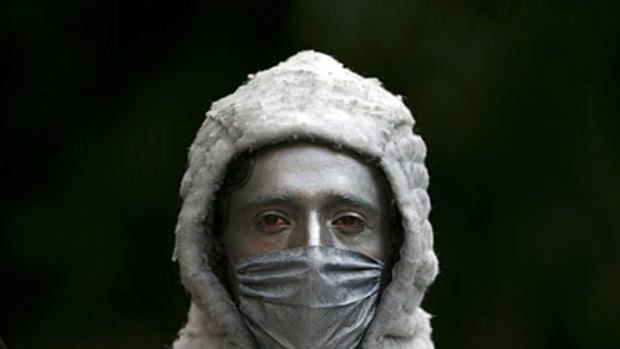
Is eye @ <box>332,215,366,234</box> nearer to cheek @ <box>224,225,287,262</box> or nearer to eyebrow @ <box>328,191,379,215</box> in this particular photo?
eyebrow @ <box>328,191,379,215</box>

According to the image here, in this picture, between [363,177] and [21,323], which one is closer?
[363,177]

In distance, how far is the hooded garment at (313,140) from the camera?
19.4 ft

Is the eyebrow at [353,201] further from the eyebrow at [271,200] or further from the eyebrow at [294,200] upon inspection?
the eyebrow at [271,200]

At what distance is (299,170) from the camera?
5891 millimetres

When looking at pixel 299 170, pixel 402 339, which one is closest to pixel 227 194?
pixel 299 170

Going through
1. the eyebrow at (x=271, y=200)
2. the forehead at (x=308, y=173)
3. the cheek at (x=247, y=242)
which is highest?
the forehead at (x=308, y=173)

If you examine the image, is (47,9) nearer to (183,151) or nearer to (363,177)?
(183,151)

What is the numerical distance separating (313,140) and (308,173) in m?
0.09

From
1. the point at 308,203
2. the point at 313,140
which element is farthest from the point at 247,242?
the point at 313,140

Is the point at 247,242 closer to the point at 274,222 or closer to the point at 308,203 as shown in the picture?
the point at 274,222

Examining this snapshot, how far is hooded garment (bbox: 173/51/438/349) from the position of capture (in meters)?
5.92

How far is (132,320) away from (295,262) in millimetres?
2169

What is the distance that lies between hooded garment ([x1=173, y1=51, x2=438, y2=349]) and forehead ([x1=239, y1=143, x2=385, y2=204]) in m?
0.03

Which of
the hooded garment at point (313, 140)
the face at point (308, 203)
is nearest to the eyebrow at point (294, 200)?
the face at point (308, 203)
